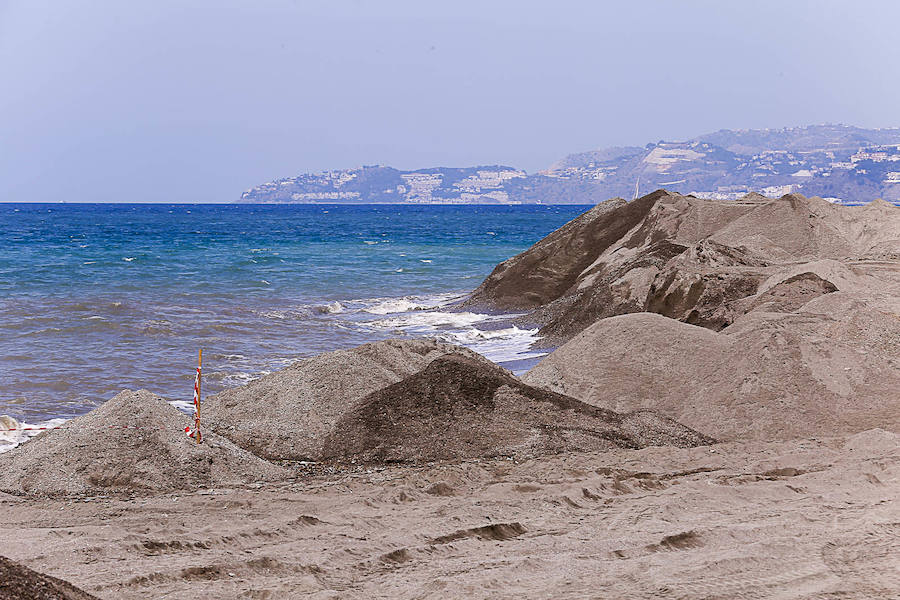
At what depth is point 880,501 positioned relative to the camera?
719 cm

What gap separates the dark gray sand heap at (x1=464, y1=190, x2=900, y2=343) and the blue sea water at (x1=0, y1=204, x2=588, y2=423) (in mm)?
1758

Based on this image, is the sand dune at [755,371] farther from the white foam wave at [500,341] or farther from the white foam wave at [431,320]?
the white foam wave at [431,320]

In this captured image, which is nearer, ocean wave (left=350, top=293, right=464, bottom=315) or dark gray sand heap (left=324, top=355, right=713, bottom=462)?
dark gray sand heap (left=324, top=355, right=713, bottom=462)

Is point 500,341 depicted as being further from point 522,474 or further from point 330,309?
point 522,474

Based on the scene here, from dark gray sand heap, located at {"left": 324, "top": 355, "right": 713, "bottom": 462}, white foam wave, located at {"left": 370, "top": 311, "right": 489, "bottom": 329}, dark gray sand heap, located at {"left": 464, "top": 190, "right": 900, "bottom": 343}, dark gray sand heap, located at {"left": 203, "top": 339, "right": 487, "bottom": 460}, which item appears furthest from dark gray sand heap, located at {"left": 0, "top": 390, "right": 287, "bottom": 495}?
white foam wave, located at {"left": 370, "top": 311, "right": 489, "bottom": 329}

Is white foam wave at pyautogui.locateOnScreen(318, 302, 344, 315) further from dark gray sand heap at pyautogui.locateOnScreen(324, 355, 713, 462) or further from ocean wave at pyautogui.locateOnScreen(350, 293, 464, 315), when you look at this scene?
dark gray sand heap at pyautogui.locateOnScreen(324, 355, 713, 462)

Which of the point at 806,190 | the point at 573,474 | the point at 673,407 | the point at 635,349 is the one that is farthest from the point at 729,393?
the point at 806,190

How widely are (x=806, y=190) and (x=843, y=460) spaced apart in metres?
189

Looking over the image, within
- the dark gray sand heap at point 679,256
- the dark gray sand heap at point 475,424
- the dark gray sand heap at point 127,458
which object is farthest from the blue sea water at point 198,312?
the dark gray sand heap at point 475,424

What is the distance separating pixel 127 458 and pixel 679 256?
13.0 metres

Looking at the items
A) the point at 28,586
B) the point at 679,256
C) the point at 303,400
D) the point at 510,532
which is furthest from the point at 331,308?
the point at 28,586

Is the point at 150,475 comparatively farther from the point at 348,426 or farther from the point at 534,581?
the point at 534,581

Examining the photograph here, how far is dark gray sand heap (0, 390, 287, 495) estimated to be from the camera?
814 cm

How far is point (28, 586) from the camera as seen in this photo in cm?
441
